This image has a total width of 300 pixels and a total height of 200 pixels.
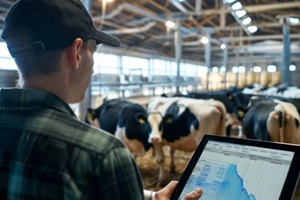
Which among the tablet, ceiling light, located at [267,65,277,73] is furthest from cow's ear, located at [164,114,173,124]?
ceiling light, located at [267,65,277,73]

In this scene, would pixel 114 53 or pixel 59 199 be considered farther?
pixel 114 53

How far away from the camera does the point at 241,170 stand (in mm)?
947

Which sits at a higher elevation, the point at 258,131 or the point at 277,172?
the point at 277,172

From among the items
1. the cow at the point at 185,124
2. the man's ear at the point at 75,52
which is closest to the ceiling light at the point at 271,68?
the cow at the point at 185,124

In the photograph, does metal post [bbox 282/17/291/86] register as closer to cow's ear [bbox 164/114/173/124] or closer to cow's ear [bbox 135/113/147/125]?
cow's ear [bbox 164/114/173/124]

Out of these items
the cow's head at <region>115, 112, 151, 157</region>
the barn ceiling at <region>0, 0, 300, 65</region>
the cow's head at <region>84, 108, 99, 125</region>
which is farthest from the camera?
the barn ceiling at <region>0, 0, 300, 65</region>

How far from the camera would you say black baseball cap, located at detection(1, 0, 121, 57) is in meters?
0.74

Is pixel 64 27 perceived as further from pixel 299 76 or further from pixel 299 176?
pixel 299 76

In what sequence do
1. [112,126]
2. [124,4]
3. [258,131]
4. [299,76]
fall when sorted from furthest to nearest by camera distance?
[299,76] < [124,4] < [112,126] < [258,131]

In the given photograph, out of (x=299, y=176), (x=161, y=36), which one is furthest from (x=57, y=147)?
(x=161, y=36)

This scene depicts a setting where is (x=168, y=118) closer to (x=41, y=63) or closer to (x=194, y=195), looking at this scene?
(x=194, y=195)

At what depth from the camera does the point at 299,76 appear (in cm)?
1570

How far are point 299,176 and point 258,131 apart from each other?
3.20 metres

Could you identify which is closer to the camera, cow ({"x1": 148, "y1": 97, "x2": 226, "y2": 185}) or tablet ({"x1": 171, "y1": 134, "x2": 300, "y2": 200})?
tablet ({"x1": 171, "y1": 134, "x2": 300, "y2": 200})
